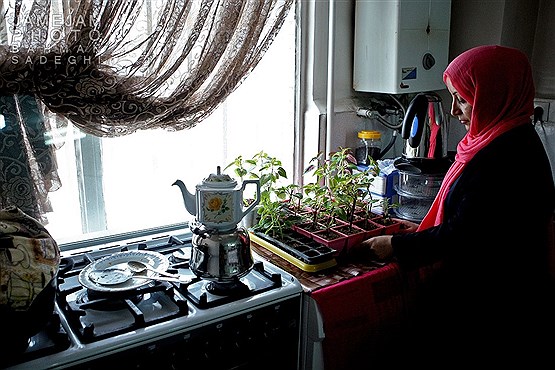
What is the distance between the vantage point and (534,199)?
1284 mm

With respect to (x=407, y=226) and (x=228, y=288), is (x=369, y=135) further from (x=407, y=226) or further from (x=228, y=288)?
(x=228, y=288)

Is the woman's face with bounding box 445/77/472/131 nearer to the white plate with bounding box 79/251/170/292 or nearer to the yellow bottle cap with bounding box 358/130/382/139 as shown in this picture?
the yellow bottle cap with bounding box 358/130/382/139

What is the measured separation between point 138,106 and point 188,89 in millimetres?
156

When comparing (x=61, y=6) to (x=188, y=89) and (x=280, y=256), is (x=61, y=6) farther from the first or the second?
(x=280, y=256)

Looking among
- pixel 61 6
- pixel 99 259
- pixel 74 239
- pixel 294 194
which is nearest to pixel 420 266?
pixel 294 194

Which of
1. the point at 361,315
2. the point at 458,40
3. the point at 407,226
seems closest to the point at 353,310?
the point at 361,315

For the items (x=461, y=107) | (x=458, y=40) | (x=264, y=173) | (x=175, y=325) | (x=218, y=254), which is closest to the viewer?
(x=175, y=325)

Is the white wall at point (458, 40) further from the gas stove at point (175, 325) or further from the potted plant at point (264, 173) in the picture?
the gas stove at point (175, 325)

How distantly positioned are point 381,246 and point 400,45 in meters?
0.78

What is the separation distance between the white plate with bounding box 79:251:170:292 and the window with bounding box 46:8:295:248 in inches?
12.4

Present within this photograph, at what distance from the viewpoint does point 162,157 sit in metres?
1.78

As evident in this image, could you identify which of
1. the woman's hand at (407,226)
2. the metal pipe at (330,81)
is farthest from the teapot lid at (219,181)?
the metal pipe at (330,81)

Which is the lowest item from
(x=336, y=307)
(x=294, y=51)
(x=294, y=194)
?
(x=336, y=307)

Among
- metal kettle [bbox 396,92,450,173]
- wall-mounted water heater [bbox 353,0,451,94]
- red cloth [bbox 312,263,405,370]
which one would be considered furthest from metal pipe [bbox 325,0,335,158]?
red cloth [bbox 312,263,405,370]
